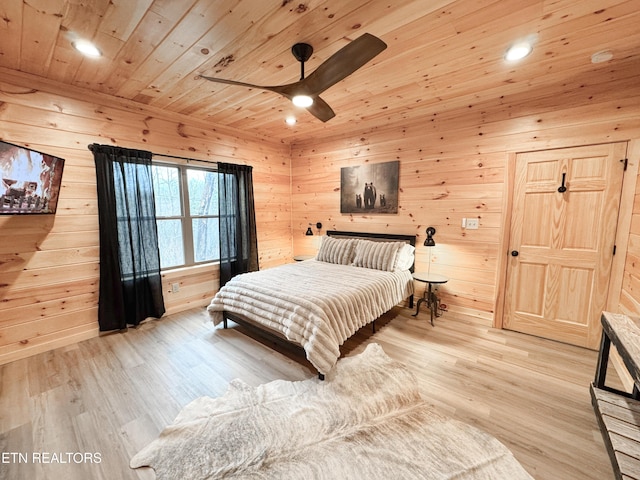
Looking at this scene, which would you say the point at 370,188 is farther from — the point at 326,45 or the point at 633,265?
the point at 633,265

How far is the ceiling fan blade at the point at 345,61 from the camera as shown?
146 cm

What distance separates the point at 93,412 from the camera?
71.4 inches

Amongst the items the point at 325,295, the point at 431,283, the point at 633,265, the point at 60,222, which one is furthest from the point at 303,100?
the point at 633,265

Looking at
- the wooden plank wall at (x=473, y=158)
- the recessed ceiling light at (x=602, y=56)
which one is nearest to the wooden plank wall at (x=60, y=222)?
the wooden plank wall at (x=473, y=158)

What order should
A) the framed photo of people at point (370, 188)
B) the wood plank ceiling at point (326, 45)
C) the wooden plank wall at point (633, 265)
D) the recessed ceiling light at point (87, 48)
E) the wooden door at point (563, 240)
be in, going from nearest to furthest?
the wood plank ceiling at point (326, 45) < the recessed ceiling light at point (87, 48) < the wooden plank wall at point (633, 265) < the wooden door at point (563, 240) < the framed photo of people at point (370, 188)

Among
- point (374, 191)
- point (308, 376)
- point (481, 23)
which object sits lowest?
point (308, 376)

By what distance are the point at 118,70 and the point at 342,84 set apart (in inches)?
78.6

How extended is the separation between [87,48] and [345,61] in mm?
1960

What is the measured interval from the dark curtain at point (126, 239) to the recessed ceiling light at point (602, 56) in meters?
4.32

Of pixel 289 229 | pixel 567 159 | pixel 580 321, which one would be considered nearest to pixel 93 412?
pixel 289 229

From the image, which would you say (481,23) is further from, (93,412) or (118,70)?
(93,412)

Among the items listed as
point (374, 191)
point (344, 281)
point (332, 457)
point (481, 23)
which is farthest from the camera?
point (374, 191)

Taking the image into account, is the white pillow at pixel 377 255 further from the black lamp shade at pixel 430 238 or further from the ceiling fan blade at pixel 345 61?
the ceiling fan blade at pixel 345 61

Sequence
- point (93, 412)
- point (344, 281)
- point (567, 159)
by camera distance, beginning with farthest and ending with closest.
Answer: point (344, 281)
point (567, 159)
point (93, 412)
